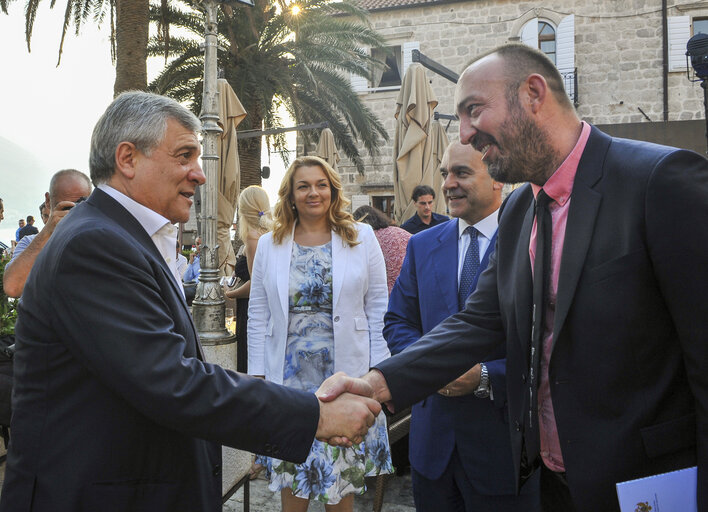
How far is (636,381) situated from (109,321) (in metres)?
1.41

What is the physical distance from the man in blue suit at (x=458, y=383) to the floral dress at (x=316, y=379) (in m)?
0.71

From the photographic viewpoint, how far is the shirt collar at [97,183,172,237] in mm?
1815

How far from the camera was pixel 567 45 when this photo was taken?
18.4 meters

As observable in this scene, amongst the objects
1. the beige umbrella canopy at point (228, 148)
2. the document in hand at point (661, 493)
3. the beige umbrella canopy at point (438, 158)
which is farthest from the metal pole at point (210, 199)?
the document in hand at point (661, 493)

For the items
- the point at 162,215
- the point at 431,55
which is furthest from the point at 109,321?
the point at 431,55

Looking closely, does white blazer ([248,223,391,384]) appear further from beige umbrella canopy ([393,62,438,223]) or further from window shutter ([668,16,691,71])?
window shutter ([668,16,691,71])

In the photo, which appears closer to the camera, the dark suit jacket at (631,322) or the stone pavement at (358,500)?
the dark suit jacket at (631,322)

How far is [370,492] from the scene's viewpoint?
4199 millimetres

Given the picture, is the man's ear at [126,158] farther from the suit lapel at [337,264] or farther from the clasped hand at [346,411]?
the suit lapel at [337,264]

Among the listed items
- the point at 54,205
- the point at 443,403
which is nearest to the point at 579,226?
the point at 443,403

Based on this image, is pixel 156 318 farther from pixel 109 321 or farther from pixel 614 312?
pixel 614 312

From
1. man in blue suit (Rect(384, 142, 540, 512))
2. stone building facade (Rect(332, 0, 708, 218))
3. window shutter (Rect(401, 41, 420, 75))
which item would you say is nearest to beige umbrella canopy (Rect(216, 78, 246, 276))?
man in blue suit (Rect(384, 142, 540, 512))

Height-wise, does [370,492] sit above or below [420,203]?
below

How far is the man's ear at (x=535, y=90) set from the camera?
5.80ft
